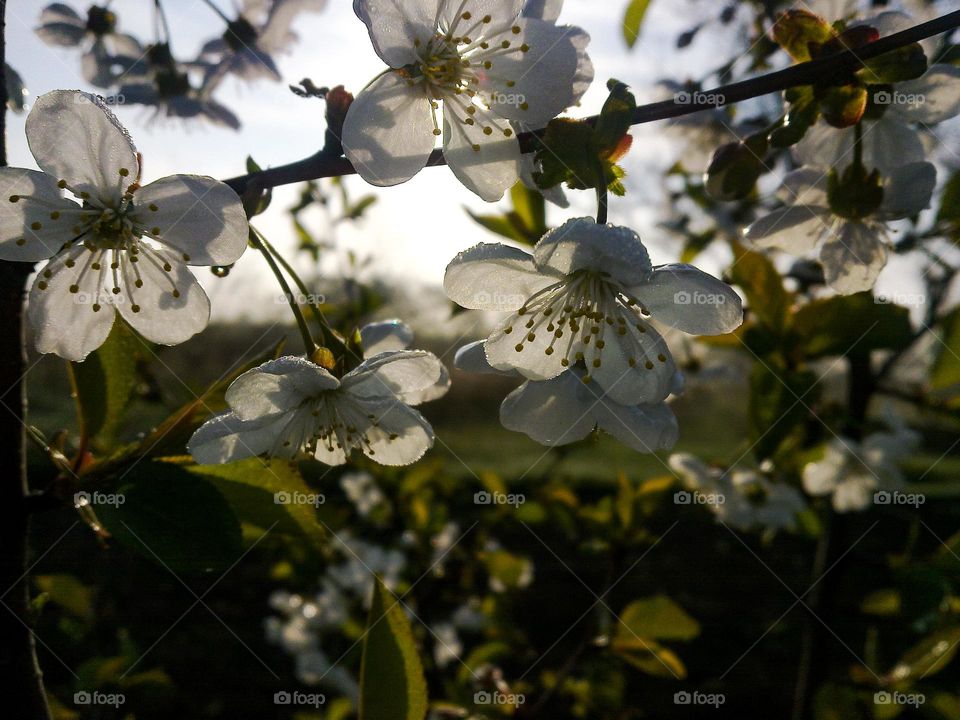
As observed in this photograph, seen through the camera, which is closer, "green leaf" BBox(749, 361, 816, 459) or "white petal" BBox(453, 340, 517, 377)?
"white petal" BBox(453, 340, 517, 377)

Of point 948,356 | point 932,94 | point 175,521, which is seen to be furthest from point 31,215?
point 948,356

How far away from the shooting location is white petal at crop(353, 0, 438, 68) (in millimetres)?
639

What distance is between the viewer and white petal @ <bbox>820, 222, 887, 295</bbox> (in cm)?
88

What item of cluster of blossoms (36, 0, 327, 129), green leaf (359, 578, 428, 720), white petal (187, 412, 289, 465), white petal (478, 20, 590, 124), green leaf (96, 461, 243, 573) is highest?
cluster of blossoms (36, 0, 327, 129)

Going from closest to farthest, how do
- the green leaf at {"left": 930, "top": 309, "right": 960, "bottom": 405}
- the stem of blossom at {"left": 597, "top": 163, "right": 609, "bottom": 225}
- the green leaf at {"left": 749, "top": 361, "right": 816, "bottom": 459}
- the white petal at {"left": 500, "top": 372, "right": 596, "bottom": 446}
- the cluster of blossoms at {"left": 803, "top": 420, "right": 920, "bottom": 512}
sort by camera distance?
the stem of blossom at {"left": 597, "top": 163, "right": 609, "bottom": 225}
the white petal at {"left": 500, "top": 372, "right": 596, "bottom": 446}
the green leaf at {"left": 749, "top": 361, "right": 816, "bottom": 459}
the green leaf at {"left": 930, "top": 309, "right": 960, "bottom": 405}
the cluster of blossoms at {"left": 803, "top": 420, "right": 920, "bottom": 512}

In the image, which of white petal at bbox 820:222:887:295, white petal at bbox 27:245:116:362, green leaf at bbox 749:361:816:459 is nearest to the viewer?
white petal at bbox 27:245:116:362

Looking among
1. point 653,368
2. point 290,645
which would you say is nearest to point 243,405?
point 653,368

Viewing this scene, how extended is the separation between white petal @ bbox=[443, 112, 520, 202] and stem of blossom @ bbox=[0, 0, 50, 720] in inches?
→ 16.1

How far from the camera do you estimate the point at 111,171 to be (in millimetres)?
671

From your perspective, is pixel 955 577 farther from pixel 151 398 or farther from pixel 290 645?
pixel 290 645

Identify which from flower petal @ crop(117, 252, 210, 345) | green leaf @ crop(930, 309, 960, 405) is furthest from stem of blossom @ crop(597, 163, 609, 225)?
green leaf @ crop(930, 309, 960, 405)

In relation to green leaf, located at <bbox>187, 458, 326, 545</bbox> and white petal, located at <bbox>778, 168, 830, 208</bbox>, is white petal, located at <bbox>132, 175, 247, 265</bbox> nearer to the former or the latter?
green leaf, located at <bbox>187, 458, 326, 545</bbox>

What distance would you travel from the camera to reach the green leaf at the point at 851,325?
3.20ft

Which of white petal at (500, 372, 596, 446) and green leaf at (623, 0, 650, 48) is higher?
green leaf at (623, 0, 650, 48)
